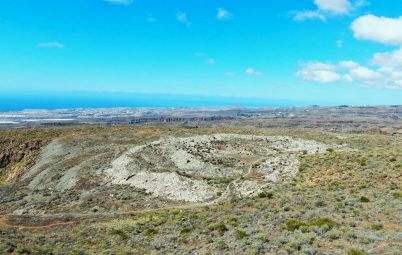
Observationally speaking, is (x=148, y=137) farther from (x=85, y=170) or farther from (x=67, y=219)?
(x=67, y=219)

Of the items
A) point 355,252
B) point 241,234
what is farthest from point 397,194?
point 241,234

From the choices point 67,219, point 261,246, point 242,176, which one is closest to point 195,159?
point 242,176

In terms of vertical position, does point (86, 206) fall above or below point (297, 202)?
below

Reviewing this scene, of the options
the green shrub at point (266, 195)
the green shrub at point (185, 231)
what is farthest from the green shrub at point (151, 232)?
the green shrub at point (266, 195)

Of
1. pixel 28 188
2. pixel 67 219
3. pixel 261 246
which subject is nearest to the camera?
pixel 261 246

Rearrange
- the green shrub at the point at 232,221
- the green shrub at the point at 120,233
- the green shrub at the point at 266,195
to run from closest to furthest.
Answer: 1. the green shrub at the point at 232,221
2. the green shrub at the point at 120,233
3. the green shrub at the point at 266,195

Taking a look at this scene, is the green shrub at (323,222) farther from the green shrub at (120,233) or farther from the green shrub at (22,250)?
the green shrub at (22,250)

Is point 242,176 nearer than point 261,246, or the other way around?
point 261,246
